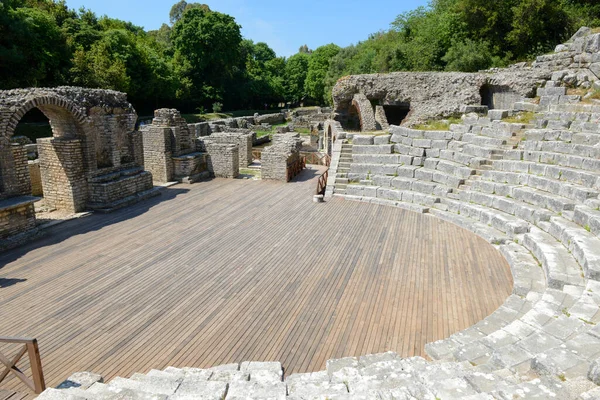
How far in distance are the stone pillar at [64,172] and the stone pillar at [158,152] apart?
3811 millimetres

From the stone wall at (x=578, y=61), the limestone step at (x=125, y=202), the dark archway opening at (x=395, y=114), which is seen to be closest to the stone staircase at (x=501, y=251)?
the stone wall at (x=578, y=61)

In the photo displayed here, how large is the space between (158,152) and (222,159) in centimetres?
233

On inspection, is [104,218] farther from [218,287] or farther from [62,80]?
[62,80]

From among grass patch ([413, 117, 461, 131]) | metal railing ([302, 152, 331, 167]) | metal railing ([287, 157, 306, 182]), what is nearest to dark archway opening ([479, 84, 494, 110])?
grass patch ([413, 117, 461, 131])

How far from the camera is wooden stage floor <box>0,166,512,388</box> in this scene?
17.3 ft

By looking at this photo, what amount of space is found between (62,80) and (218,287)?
30.3 meters

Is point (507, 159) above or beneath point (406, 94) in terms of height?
beneath

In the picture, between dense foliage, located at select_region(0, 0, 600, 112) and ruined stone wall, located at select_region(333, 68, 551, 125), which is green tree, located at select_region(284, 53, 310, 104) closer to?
dense foliage, located at select_region(0, 0, 600, 112)

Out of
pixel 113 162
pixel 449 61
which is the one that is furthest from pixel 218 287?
pixel 449 61

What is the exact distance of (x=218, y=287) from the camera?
22.5 feet

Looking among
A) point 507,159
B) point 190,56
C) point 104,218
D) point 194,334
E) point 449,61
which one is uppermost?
point 190,56

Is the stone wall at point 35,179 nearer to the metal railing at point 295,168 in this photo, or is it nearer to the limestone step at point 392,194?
the metal railing at point 295,168

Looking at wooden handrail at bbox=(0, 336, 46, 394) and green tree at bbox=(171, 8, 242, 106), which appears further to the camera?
green tree at bbox=(171, 8, 242, 106)

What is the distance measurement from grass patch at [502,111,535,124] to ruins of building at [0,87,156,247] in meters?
11.4
